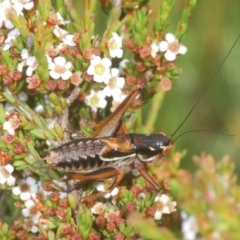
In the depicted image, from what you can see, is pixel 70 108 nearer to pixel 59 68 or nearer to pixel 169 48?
pixel 59 68

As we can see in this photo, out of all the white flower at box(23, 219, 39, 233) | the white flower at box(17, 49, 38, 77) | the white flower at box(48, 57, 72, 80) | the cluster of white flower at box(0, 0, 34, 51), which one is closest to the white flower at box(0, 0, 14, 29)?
the cluster of white flower at box(0, 0, 34, 51)

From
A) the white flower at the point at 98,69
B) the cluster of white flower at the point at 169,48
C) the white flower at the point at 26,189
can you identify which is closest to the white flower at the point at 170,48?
the cluster of white flower at the point at 169,48

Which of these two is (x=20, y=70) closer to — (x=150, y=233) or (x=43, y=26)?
(x=43, y=26)

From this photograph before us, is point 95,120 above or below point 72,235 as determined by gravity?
above

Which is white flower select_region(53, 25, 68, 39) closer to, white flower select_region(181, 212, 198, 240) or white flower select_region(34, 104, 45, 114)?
white flower select_region(34, 104, 45, 114)

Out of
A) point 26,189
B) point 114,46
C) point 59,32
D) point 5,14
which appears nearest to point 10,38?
point 5,14

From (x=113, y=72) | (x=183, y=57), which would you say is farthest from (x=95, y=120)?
(x=183, y=57)

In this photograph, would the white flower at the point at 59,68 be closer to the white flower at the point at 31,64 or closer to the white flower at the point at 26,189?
the white flower at the point at 31,64
